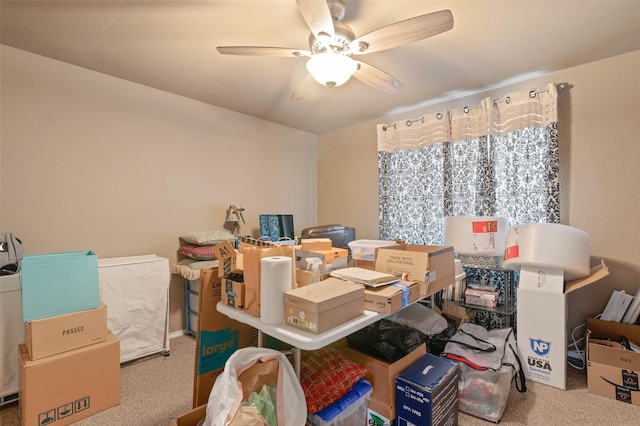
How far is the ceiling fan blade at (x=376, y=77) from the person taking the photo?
1.94 m

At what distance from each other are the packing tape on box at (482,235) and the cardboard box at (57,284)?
110 inches

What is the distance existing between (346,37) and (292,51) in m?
0.32

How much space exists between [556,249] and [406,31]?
6.04ft

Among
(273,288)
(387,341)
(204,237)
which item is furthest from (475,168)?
(204,237)

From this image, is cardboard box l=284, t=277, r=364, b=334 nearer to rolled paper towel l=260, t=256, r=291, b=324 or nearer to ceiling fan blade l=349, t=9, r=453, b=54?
rolled paper towel l=260, t=256, r=291, b=324

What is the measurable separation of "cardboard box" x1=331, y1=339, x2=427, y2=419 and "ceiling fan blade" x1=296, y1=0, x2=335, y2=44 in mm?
1755

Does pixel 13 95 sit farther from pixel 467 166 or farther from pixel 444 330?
pixel 467 166

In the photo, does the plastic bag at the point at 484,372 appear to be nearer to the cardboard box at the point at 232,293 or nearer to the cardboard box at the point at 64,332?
the cardboard box at the point at 232,293

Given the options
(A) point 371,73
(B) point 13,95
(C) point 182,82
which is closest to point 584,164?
(A) point 371,73

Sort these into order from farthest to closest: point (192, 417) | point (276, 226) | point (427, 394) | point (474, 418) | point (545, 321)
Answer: point (276, 226)
point (545, 321)
point (474, 418)
point (427, 394)
point (192, 417)

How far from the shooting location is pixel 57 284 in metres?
1.83

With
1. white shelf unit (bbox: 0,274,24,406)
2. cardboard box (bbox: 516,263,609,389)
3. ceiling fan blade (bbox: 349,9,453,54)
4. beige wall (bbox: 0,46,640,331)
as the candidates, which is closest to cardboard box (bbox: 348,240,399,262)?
cardboard box (bbox: 516,263,609,389)

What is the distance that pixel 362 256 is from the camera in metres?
2.12

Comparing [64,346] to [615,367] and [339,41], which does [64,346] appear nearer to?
[339,41]
